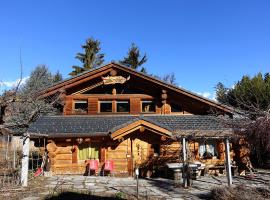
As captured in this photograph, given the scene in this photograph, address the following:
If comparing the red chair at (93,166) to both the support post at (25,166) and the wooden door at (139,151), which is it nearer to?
the wooden door at (139,151)

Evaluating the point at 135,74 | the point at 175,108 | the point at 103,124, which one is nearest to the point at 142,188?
the point at 103,124

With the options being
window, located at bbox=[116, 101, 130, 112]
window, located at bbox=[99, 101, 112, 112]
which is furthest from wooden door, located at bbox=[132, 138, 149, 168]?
window, located at bbox=[99, 101, 112, 112]

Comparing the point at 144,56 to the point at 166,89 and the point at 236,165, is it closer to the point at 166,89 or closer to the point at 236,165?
the point at 166,89

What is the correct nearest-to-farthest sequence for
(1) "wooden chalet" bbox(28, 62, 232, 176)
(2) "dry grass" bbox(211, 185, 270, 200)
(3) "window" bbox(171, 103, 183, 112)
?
1. (2) "dry grass" bbox(211, 185, 270, 200)
2. (1) "wooden chalet" bbox(28, 62, 232, 176)
3. (3) "window" bbox(171, 103, 183, 112)

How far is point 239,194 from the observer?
10.3 meters

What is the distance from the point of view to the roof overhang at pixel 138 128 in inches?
659

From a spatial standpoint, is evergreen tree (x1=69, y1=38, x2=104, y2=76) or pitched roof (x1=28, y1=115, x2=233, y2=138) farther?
evergreen tree (x1=69, y1=38, x2=104, y2=76)

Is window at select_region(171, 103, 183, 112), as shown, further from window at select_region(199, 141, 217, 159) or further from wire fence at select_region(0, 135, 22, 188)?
wire fence at select_region(0, 135, 22, 188)

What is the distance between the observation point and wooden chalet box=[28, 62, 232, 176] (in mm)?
17328

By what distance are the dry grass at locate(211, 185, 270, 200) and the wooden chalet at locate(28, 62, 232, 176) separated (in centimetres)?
457

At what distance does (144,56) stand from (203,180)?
27.3 m

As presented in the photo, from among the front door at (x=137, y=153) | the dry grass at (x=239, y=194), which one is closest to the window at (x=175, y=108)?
the front door at (x=137, y=153)

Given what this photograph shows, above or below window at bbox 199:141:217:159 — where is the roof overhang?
above

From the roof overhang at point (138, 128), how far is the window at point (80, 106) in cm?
370
